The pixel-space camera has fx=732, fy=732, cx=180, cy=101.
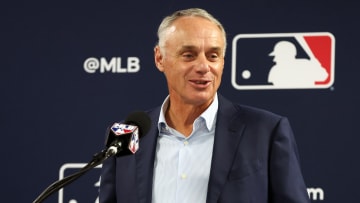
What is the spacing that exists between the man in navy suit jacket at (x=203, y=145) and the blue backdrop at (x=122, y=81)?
0.74m

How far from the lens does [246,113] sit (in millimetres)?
2139

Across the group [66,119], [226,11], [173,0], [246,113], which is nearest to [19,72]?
[66,119]

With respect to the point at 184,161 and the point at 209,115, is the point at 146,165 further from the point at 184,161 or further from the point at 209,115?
the point at 209,115

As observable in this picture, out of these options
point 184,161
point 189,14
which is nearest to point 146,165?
point 184,161

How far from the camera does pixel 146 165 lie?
6.96 ft

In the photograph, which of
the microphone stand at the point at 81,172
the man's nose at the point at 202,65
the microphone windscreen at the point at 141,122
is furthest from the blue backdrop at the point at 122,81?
the microphone stand at the point at 81,172

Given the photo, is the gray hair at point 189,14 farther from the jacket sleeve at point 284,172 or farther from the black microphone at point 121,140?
the black microphone at point 121,140

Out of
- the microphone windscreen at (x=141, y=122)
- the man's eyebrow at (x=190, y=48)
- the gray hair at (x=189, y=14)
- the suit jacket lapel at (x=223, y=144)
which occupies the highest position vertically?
the gray hair at (x=189, y=14)

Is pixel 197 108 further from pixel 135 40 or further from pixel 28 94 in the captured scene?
pixel 28 94

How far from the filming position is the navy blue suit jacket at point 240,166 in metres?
1.98

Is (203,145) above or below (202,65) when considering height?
below

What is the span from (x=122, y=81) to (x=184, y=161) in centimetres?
99

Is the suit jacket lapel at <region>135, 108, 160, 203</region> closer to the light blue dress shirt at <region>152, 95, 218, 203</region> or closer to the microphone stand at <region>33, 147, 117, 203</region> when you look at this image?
the light blue dress shirt at <region>152, 95, 218, 203</region>

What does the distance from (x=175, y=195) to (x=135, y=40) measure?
1.12m
